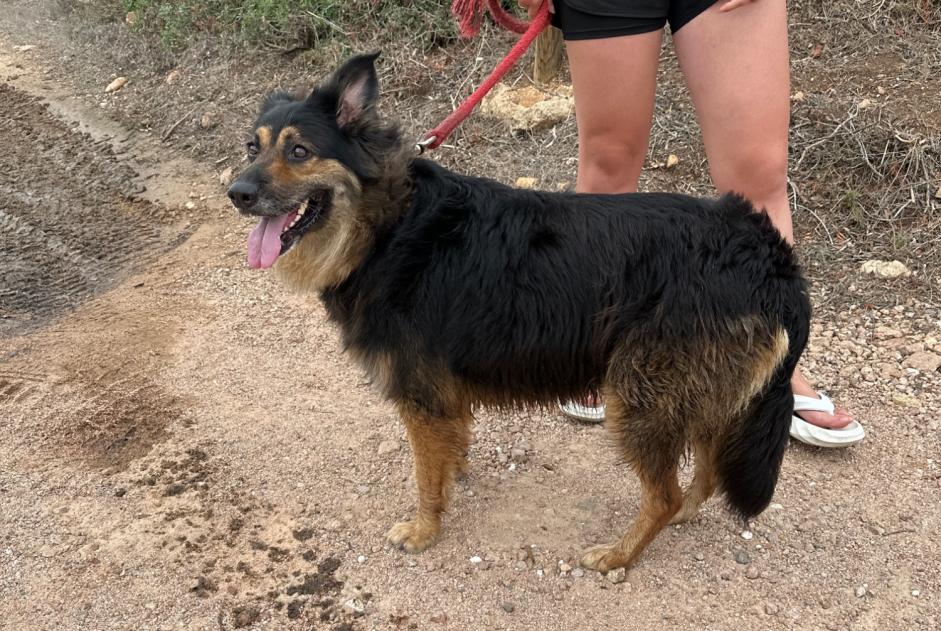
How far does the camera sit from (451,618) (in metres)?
3.14

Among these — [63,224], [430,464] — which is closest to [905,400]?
[430,464]

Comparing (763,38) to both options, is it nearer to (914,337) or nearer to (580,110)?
(580,110)

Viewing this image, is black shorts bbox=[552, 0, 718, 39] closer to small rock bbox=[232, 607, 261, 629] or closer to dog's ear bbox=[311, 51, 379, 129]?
dog's ear bbox=[311, 51, 379, 129]

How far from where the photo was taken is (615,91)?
11.4ft

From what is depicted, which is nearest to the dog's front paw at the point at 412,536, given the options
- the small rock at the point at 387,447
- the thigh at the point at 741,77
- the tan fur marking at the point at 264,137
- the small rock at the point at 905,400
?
the small rock at the point at 387,447

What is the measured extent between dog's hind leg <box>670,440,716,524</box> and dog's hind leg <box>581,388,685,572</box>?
127mm

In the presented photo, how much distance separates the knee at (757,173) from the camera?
3.47m

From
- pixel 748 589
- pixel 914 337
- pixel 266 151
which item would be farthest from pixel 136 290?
→ pixel 914 337

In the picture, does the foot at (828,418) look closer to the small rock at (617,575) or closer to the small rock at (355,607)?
the small rock at (617,575)

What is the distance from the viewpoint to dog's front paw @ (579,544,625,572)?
330 centimetres

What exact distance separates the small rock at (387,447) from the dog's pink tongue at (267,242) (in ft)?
4.40

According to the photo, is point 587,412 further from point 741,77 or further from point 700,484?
point 741,77

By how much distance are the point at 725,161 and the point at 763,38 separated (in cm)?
55

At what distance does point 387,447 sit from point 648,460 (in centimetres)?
151
